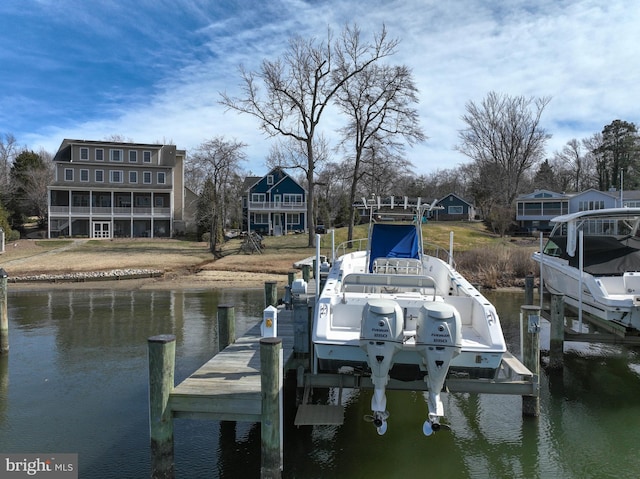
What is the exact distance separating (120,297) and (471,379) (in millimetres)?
17910

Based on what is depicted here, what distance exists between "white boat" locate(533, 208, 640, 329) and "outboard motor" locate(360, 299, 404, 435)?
17.3 feet

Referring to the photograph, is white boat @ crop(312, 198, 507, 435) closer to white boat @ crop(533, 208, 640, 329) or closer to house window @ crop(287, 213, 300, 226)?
white boat @ crop(533, 208, 640, 329)

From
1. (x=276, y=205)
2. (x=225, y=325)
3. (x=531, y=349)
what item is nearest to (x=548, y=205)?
(x=276, y=205)

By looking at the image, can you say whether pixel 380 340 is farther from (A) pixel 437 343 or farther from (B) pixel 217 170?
(B) pixel 217 170

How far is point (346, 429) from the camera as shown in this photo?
8008 mm

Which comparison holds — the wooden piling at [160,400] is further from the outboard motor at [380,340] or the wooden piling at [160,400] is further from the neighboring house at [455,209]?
the neighboring house at [455,209]

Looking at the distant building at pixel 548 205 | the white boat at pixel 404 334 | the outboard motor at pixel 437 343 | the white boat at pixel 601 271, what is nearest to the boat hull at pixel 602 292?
the white boat at pixel 601 271

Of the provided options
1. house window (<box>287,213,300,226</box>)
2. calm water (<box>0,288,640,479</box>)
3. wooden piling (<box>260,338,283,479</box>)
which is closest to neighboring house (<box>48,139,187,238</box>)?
house window (<box>287,213,300,226</box>)

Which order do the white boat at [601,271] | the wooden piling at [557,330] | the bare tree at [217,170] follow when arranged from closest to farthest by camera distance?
the white boat at [601,271] → the wooden piling at [557,330] → the bare tree at [217,170]

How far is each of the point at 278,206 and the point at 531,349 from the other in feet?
138

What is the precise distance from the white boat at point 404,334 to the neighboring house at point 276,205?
40.5 metres

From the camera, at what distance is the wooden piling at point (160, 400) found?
18.5 ft

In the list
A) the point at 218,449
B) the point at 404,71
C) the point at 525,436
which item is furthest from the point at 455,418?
the point at 404,71

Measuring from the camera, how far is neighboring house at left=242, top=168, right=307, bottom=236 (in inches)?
1919
